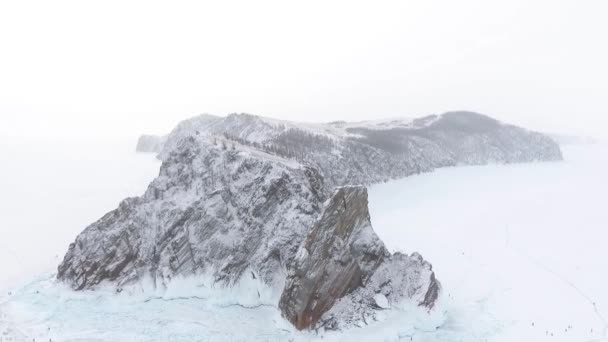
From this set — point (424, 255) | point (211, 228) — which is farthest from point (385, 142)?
point (211, 228)

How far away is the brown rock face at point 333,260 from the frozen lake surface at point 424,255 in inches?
72.0

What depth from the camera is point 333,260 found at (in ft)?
89.5

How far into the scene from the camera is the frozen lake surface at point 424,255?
2609cm

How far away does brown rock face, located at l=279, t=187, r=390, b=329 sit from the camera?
2609 centimetres

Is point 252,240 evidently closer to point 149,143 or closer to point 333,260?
point 333,260

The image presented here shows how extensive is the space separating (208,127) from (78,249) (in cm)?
5871

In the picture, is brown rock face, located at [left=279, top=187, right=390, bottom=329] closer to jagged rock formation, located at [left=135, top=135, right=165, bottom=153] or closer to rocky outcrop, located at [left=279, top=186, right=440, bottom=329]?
rocky outcrop, located at [left=279, top=186, right=440, bottom=329]

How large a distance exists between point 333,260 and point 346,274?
1.50 m

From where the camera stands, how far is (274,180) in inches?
1255

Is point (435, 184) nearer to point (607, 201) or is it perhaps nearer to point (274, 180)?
point (607, 201)

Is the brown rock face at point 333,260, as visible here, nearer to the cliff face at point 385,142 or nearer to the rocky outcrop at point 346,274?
the rocky outcrop at point 346,274

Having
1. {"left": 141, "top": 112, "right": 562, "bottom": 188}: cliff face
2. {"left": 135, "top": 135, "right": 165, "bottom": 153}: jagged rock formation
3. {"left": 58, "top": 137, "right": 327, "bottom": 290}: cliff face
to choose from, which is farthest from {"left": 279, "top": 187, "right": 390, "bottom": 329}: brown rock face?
{"left": 135, "top": 135, "right": 165, "bottom": 153}: jagged rock formation

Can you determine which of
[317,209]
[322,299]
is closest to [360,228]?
[317,209]

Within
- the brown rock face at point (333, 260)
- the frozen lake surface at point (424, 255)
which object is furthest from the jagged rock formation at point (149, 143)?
the brown rock face at point (333, 260)
